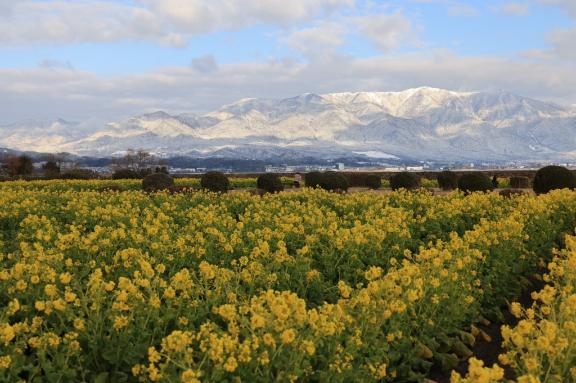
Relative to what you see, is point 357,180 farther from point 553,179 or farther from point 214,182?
point 553,179

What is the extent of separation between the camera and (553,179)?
115 ft

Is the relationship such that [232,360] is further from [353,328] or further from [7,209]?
[7,209]

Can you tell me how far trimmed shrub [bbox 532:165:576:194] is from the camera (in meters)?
34.8

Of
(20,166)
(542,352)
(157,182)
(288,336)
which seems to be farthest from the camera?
(20,166)

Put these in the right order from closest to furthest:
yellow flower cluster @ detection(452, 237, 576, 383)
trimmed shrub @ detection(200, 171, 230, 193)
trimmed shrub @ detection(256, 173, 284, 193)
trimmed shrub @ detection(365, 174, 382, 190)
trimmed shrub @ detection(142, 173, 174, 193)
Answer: yellow flower cluster @ detection(452, 237, 576, 383) → trimmed shrub @ detection(142, 173, 174, 193) → trimmed shrub @ detection(200, 171, 230, 193) → trimmed shrub @ detection(256, 173, 284, 193) → trimmed shrub @ detection(365, 174, 382, 190)

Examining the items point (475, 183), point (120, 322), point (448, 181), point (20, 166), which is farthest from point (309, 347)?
point (20, 166)

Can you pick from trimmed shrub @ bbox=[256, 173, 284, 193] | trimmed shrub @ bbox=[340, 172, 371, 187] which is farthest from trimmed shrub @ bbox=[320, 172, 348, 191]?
trimmed shrub @ bbox=[340, 172, 371, 187]

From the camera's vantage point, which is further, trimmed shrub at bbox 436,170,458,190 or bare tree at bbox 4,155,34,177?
bare tree at bbox 4,155,34,177

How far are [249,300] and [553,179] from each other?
104 feet

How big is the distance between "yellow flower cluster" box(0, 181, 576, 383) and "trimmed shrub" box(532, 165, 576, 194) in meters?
22.5

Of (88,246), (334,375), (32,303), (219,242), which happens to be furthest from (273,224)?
(334,375)

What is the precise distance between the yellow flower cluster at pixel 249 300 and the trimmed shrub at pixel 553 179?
22.5 metres

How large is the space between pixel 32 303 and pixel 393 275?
4.12m

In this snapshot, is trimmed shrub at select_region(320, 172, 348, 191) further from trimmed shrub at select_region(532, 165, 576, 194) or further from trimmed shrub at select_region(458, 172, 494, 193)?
trimmed shrub at select_region(532, 165, 576, 194)
